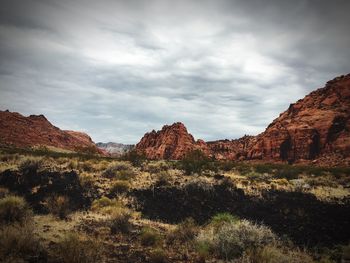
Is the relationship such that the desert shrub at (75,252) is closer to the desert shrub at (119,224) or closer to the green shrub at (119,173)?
the desert shrub at (119,224)

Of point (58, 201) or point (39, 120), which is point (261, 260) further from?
point (39, 120)

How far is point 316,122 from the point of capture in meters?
80.5

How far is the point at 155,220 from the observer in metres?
14.4

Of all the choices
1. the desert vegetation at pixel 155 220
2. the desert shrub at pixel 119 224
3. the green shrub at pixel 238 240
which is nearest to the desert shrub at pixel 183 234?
the desert vegetation at pixel 155 220

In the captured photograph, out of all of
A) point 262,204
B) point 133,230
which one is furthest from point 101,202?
point 262,204

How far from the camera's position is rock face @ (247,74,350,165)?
242ft

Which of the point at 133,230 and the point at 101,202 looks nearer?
the point at 133,230

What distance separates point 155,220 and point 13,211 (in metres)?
5.93

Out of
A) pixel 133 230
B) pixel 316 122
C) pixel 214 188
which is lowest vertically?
pixel 133 230

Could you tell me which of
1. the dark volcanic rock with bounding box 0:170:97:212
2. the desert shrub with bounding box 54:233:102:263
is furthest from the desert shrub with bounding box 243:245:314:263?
the dark volcanic rock with bounding box 0:170:97:212

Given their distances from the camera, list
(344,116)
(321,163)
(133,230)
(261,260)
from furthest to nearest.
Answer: (344,116), (321,163), (133,230), (261,260)

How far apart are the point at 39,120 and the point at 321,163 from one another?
10955 cm

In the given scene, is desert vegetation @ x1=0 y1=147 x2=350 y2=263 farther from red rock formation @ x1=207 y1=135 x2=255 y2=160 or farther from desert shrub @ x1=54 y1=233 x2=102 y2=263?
red rock formation @ x1=207 y1=135 x2=255 y2=160

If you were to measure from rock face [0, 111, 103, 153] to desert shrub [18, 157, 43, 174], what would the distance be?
61575 mm
